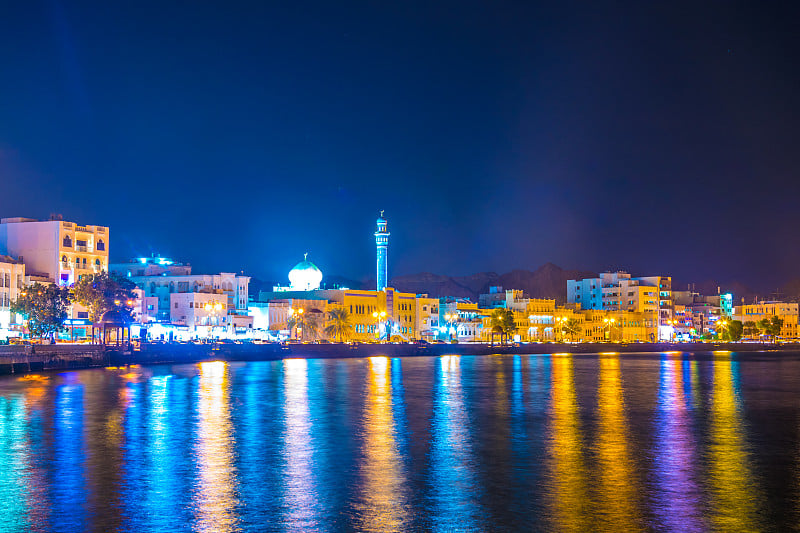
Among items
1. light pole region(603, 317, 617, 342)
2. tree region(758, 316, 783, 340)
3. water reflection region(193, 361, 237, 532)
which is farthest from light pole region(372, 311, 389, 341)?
tree region(758, 316, 783, 340)

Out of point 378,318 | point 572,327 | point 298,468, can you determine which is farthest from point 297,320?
point 298,468

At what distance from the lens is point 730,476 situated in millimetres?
23047

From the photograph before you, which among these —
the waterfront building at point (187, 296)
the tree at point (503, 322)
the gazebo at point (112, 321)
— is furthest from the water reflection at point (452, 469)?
the tree at point (503, 322)

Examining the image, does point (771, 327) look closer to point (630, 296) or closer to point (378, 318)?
point (630, 296)

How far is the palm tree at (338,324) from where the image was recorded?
400 ft

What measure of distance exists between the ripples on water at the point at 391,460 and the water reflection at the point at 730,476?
84 mm

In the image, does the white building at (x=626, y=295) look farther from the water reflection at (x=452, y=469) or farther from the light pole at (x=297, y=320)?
the water reflection at (x=452, y=469)

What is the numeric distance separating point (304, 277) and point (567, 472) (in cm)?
11753

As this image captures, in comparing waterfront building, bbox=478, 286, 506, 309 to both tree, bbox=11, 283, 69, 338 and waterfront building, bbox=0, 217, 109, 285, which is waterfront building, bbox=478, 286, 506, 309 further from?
tree, bbox=11, 283, 69, 338

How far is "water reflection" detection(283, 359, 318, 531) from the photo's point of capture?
18.1m

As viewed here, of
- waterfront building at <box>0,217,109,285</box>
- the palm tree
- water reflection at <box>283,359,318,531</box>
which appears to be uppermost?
waterfront building at <box>0,217,109,285</box>

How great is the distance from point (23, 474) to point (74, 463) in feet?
6.08

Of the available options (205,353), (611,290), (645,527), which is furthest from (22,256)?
(611,290)

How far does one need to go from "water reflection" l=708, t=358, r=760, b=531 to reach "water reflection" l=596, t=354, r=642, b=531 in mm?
A: 1776
